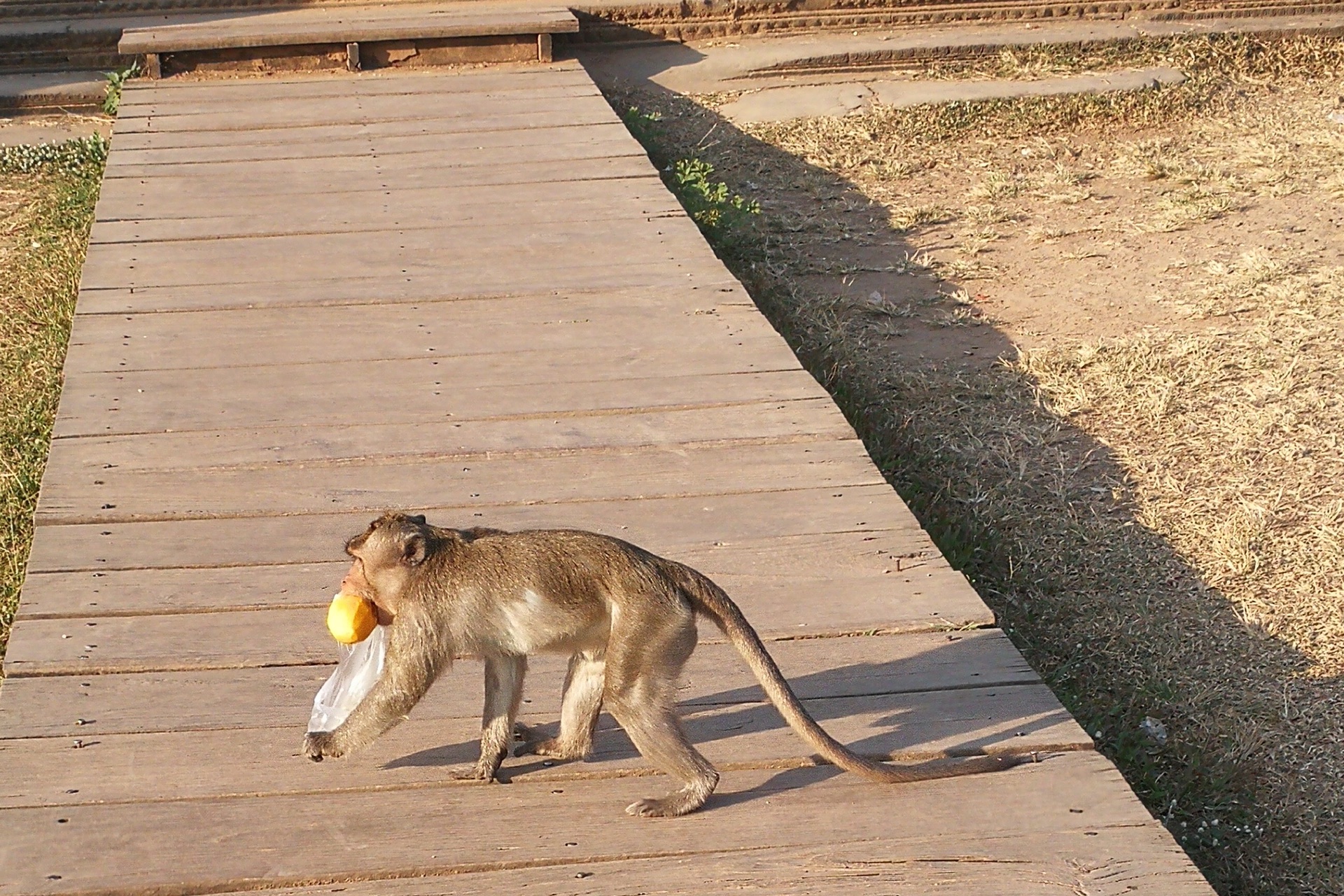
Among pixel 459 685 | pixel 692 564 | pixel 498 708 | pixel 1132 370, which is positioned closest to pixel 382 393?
pixel 692 564

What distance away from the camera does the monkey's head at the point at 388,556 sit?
10.4 feet

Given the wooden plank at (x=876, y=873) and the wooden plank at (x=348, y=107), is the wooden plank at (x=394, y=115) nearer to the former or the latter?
the wooden plank at (x=348, y=107)

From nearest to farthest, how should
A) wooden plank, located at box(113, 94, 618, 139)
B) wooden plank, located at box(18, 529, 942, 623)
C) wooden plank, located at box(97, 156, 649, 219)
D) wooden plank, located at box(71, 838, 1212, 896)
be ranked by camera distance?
wooden plank, located at box(71, 838, 1212, 896) → wooden plank, located at box(18, 529, 942, 623) → wooden plank, located at box(97, 156, 649, 219) → wooden plank, located at box(113, 94, 618, 139)

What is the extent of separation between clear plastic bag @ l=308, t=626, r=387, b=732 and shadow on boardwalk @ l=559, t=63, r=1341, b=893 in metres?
0.72

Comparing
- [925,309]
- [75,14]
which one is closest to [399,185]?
[925,309]

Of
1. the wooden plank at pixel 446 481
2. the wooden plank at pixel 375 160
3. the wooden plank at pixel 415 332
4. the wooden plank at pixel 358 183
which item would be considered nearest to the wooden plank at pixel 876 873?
the wooden plank at pixel 446 481

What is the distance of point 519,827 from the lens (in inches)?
125

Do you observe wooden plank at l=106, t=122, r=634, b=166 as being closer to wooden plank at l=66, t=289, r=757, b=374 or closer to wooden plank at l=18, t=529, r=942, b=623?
wooden plank at l=66, t=289, r=757, b=374

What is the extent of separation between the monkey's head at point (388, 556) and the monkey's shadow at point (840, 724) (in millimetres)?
420

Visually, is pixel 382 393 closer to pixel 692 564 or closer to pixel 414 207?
pixel 692 564

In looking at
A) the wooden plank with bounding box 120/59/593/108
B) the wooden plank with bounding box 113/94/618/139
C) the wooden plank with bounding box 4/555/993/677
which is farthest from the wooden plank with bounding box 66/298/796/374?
the wooden plank with bounding box 120/59/593/108

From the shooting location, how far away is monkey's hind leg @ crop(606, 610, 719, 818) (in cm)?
306

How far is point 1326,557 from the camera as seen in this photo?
199 inches

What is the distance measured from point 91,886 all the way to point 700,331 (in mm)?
3092
